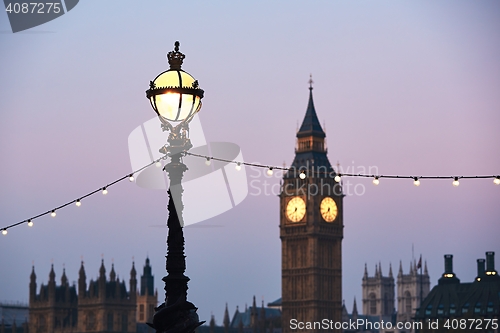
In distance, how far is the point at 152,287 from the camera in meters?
126

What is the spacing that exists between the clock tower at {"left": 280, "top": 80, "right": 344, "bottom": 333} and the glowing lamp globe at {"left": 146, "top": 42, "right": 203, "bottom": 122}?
292ft

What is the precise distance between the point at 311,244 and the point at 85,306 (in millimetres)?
19277

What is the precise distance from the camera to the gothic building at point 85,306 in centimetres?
10144

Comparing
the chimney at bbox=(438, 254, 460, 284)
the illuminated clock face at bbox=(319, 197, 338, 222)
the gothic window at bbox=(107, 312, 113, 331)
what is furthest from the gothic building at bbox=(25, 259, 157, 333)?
the chimney at bbox=(438, 254, 460, 284)

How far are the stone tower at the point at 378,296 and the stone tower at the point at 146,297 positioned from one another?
5202cm

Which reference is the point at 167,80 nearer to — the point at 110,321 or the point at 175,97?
the point at 175,97

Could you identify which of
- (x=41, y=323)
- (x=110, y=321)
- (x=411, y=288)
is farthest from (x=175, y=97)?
(x=411, y=288)

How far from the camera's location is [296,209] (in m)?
102

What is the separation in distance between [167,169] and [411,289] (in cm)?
16071

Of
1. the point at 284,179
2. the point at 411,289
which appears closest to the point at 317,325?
the point at 284,179

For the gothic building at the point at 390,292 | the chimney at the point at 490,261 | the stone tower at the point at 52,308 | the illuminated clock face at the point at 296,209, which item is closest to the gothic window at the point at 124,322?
the stone tower at the point at 52,308

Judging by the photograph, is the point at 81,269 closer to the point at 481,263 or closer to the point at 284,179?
the point at 284,179

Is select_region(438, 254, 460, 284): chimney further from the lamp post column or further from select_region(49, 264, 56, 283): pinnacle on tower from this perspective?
the lamp post column

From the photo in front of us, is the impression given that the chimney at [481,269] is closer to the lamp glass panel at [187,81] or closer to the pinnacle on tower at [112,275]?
the pinnacle on tower at [112,275]
